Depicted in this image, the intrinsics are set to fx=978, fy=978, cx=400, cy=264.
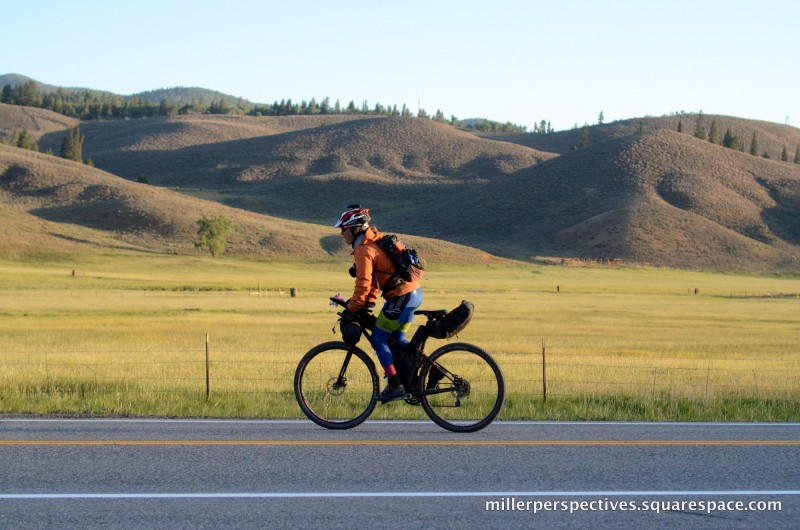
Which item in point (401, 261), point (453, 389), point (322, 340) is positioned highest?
point (401, 261)

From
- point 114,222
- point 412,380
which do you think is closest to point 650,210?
point 114,222

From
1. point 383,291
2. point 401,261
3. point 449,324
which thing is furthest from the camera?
point 383,291

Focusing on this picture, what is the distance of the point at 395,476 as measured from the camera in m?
8.34

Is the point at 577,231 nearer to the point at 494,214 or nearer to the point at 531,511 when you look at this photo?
the point at 494,214

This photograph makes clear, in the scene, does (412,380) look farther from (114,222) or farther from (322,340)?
(114,222)

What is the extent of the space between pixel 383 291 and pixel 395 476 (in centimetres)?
300

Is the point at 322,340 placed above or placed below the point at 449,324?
below

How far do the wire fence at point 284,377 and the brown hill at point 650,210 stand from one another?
11962 cm

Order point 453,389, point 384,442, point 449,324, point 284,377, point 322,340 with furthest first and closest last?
point 322,340
point 284,377
point 453,389
point 449,324
point 384,442

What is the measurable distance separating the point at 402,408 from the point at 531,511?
575cm

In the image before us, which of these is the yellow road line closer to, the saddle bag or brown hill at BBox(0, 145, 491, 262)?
the saddle bag

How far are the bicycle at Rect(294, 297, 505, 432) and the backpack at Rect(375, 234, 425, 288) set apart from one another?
16.0 inches

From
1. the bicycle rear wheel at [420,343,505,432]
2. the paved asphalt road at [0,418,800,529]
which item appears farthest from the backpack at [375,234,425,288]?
the paved asphalt road at [0,418,800,529]

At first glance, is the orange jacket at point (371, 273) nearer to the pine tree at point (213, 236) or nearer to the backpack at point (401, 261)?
the backpack at point (401, 261)
